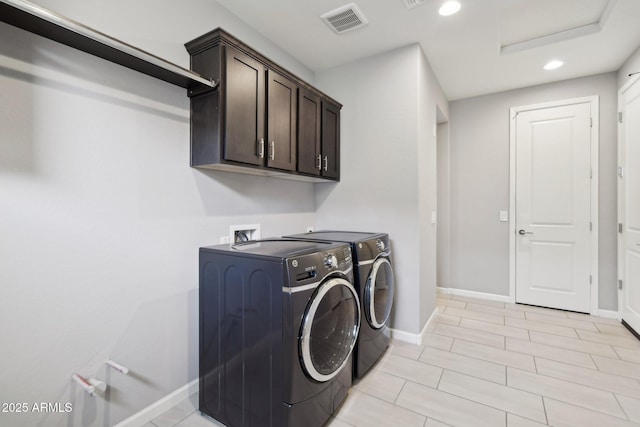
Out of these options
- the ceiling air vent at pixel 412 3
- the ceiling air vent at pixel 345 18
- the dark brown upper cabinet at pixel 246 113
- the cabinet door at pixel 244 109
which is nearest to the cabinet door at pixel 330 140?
the dark brown upper cabinet at pixel 246 113

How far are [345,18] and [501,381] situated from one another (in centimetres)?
277

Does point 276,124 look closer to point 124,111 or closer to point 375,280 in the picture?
point 124,111

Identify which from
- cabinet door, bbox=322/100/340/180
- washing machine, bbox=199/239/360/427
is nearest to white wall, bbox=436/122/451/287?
cabinet door, bbox=322/100/340/180

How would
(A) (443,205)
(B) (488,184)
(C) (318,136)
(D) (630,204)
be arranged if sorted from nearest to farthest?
(C) (318,136) < (D) (630,204) < (B) (488,184) < (A) (443,205)

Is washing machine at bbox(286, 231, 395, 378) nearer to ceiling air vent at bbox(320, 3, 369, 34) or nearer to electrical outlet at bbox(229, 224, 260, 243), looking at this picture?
electrical outlet at bbox(229, 224, 260, 243)

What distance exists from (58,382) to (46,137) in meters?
1.06

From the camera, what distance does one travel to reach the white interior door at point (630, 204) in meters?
2.54

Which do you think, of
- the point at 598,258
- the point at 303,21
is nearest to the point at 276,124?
the point at 303,21

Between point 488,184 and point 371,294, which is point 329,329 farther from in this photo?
point 488,184

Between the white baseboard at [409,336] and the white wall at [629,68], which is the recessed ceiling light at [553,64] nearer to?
the white wall at [629,68]

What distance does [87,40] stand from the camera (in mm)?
1197

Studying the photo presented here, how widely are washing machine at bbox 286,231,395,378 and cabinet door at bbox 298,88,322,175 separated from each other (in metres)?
0.71

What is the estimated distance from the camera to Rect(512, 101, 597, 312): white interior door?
310 cm

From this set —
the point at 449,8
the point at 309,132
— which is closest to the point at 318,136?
the point at 309,132
